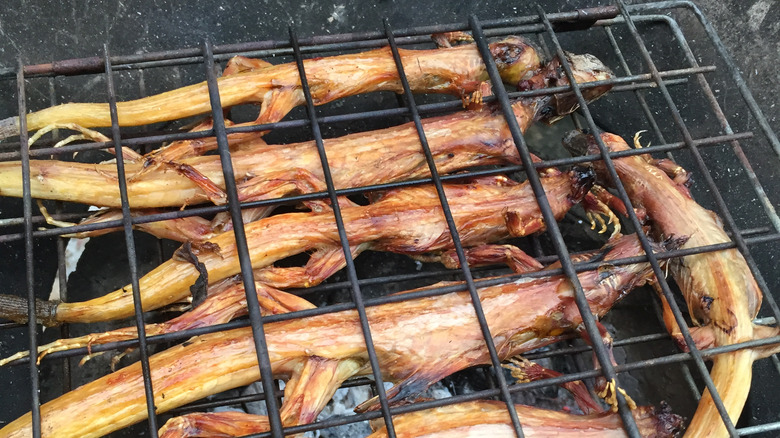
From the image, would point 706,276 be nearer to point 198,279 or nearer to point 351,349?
point 351,349

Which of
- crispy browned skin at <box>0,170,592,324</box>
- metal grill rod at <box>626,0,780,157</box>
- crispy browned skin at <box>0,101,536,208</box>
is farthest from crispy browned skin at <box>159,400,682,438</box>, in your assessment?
metal grill rod at <box>626,0,780,157</box>

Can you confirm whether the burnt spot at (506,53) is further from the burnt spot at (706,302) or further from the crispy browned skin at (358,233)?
the burnt spot at (706,302)

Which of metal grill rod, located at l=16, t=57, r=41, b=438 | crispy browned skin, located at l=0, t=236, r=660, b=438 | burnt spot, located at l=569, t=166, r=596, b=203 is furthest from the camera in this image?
burnt spot, located at l=569, t=166, r=596, b=203

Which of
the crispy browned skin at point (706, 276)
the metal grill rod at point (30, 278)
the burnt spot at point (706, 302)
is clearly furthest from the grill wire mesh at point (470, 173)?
the burnt spot at point (706, 302)

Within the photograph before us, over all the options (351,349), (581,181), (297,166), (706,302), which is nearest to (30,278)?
(297,166)

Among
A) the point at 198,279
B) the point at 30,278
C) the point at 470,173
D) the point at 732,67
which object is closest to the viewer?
the point at 30,278

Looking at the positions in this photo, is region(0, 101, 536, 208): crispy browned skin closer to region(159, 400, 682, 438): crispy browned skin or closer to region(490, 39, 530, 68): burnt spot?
region(490, 39, 530, 68): burnt spot
